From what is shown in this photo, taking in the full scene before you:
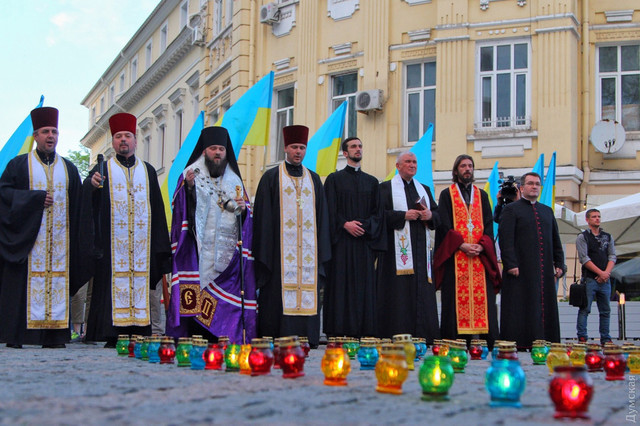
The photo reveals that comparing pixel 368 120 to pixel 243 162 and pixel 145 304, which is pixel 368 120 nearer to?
pixel 243 162

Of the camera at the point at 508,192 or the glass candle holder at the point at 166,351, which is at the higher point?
the camera at the point at 508,192

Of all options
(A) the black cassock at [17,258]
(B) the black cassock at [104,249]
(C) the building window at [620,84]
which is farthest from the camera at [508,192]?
(C) the building window at [620,84]

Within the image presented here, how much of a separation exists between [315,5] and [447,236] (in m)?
13.7

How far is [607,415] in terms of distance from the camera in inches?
145

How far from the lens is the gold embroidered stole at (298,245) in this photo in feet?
28.2

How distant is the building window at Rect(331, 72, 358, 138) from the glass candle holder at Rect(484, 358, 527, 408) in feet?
55.9

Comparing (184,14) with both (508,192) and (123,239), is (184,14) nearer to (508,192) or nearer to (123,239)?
(508,192)

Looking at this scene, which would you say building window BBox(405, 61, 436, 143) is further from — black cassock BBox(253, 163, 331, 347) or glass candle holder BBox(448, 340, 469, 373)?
glass candle holder BBox(448, 340, 469, 373)

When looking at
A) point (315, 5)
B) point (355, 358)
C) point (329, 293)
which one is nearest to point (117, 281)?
point (329, 293)

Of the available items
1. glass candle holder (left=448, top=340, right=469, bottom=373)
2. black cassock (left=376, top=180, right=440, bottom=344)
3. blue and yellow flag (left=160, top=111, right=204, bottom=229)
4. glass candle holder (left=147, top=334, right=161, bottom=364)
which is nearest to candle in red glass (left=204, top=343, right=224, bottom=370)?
glass candle holder (left=147, top=334, right=161, bottom=364)

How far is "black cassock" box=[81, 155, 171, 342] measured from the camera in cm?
874

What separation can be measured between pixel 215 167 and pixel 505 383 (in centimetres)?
535

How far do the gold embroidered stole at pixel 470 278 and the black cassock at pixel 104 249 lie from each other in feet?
9.84

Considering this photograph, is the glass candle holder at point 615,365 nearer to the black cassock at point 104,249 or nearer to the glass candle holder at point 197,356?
the glass candle holder at point 197,356
